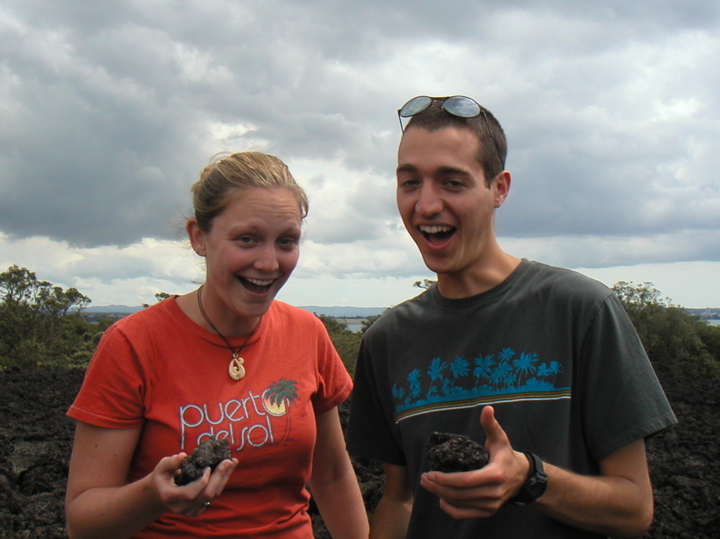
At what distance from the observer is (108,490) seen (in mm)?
2410

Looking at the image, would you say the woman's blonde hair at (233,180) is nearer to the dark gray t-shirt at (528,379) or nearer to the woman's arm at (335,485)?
the dark gray t-shirt at (528,379)

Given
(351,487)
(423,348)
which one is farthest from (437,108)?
(351,487)

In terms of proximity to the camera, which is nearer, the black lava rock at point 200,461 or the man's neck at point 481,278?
the black lava rock at point 200,461

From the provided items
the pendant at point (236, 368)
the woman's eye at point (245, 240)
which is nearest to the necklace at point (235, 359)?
the pendant at point (236, 368)

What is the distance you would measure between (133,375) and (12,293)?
73.9 ft

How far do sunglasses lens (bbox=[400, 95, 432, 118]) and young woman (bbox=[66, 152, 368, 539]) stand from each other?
502mm

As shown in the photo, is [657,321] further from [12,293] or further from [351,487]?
[351,487]

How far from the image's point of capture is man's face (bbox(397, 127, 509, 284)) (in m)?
2.48

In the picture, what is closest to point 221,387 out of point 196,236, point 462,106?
point 196,236

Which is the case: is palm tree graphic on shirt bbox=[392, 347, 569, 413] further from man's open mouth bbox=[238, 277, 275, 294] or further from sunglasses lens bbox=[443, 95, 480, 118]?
sunglasses lens bbox=[443, 95, 480, 118]

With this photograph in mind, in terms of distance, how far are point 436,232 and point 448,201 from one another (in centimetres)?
12

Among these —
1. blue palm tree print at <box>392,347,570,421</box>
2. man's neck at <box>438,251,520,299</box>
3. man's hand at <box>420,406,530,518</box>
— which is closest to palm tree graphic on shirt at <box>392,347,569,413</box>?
blue palm tree print at <box>392,347,570,421</box>

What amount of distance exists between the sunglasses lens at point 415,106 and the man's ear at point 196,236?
888 millimetres

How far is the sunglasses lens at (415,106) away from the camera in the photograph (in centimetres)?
266
